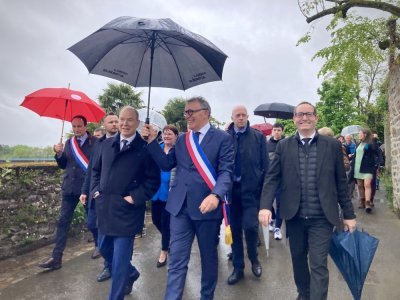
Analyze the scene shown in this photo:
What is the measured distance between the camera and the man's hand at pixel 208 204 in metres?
3.03

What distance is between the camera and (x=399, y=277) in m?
4.52

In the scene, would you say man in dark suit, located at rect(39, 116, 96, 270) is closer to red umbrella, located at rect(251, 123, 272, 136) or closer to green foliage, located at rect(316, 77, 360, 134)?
red umbrella, located at rect(251, 123, 272, 136)

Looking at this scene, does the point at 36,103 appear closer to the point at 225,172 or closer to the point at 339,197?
the point at 225,172

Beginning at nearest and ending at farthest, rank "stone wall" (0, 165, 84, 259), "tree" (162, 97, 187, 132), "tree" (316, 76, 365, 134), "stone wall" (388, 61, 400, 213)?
1. "stone wall" (0, 165, 84, 259)
2. "stone wall" (388, 61, 400, 213)
3. "tree" (316, 76, 365, 134)
4. "tree" (162, 97, 187, 132)

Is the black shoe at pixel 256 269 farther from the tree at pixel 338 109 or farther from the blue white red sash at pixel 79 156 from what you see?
the tree at pixel 338 109

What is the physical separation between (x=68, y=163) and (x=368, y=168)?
24.2ft

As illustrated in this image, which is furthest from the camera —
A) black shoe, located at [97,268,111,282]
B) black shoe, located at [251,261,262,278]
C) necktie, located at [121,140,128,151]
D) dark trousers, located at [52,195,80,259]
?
dark trousers, located at [52,195,80,259]

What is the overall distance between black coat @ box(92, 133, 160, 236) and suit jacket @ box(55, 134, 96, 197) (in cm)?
157

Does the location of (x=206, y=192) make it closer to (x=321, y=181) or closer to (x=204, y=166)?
(x=204, y=166)

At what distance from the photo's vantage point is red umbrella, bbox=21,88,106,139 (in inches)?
201

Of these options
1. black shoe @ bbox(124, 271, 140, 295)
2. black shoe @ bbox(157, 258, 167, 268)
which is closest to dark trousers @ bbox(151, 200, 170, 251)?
black shoe @ bbox(157, 258, 167, 268)

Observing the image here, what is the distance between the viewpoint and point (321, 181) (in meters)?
3.24

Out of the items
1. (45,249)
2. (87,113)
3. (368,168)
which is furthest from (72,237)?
(368,168)

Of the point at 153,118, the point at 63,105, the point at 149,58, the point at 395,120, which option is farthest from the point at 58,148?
the point at 395,120
